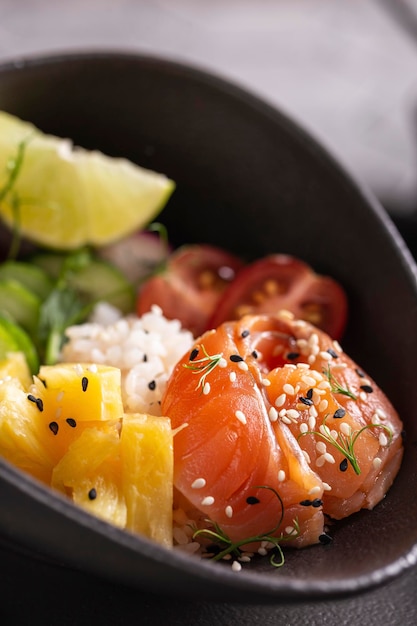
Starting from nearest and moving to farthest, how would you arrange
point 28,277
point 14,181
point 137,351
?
1. point 137,351
2. point 14,181
3. point 28,277

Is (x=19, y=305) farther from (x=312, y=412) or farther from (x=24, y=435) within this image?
(x=312, y=412)

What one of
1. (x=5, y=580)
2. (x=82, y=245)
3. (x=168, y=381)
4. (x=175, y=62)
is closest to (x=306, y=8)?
(x=175, y=62)

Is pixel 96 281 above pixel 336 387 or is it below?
below

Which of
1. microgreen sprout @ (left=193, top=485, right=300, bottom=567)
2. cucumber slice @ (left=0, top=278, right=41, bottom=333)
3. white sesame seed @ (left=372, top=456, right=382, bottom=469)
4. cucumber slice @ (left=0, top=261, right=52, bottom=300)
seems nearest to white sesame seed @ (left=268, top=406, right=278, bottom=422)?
microgreen sprout @ (left=193, top=485, right=300, bottom=567)

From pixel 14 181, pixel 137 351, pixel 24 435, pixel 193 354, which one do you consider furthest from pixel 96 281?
pixel 24 435

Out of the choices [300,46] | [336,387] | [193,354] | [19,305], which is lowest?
[19,305]

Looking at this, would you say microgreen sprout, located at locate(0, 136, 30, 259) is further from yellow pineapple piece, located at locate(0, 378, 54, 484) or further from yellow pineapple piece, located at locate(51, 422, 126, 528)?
yellow pineapple piece, located at locate(51, 422, 126, 528)

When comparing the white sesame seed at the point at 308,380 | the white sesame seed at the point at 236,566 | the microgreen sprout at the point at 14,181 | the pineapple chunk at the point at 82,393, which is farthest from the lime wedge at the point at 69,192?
the white sesame seed at the point at 236,566
